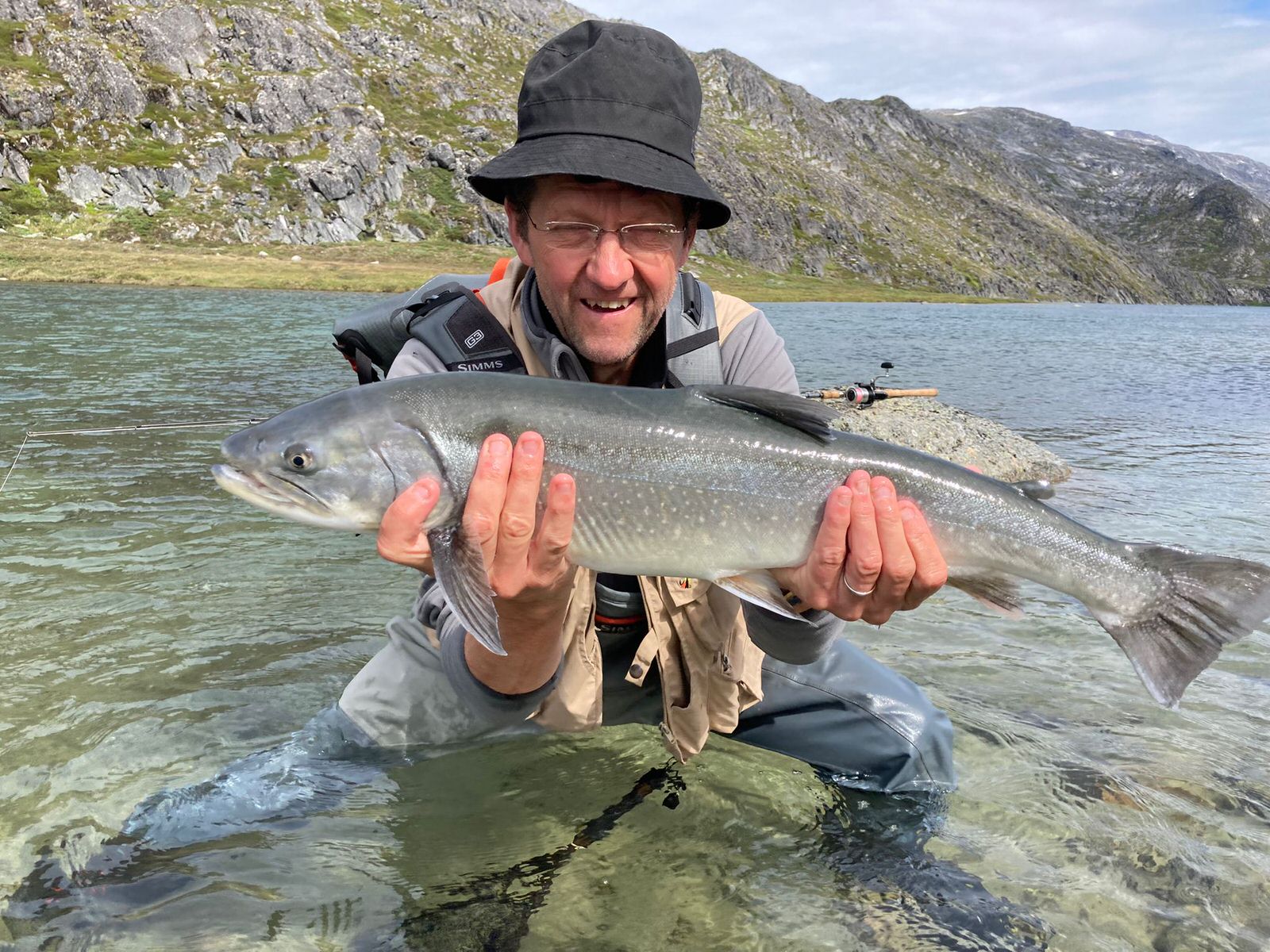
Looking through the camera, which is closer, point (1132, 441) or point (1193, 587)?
point (1193, 587)

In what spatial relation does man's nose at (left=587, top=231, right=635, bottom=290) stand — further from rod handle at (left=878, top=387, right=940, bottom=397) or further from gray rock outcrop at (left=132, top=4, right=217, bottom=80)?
gray rock outcrop at (left=132, top=4, right=217, bottom=80)

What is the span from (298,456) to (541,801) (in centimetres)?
232

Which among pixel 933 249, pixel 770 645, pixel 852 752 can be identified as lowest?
pixel 852 752

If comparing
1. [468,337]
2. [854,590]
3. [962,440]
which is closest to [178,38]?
[962,440]

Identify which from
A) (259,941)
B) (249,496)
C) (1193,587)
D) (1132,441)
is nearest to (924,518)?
(1193,587)

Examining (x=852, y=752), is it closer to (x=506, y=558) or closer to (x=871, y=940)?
(x=871, y=940)

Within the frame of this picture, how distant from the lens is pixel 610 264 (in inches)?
146

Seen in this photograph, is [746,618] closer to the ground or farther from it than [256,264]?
closer to the ground

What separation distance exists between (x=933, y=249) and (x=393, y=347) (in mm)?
198450

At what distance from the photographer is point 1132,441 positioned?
16641 mm

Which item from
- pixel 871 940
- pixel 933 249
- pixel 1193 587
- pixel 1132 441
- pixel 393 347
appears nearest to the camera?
pixel 871 940

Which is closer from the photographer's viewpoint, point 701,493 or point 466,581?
point 466,581

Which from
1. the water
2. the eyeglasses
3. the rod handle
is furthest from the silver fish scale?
the rod handle

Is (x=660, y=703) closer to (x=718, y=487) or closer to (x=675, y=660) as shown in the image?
(x=675, y=660)
